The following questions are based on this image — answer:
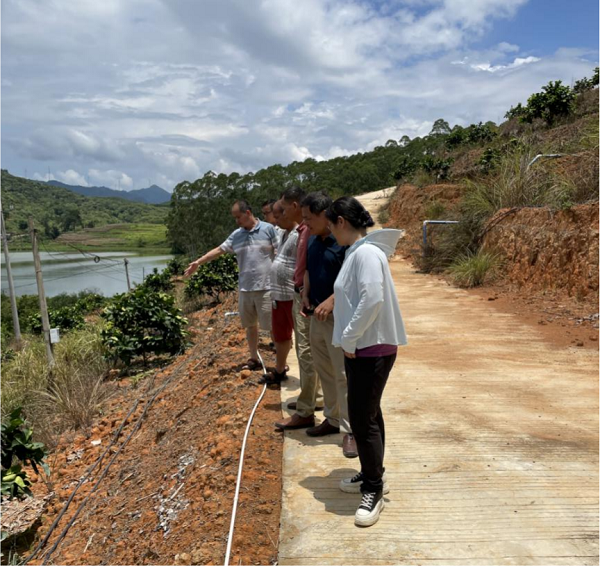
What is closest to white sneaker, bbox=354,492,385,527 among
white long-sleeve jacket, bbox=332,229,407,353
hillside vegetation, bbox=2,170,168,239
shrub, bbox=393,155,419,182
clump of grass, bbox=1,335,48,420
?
white long-sleeve jacket, bbox=332,229,407,353

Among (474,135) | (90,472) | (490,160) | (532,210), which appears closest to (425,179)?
(474,135)

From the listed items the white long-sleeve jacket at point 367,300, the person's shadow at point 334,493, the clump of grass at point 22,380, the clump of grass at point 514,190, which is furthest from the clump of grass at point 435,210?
the white long-sleeve jacket at point 367,300

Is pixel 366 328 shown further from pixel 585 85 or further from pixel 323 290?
pixel 585 85

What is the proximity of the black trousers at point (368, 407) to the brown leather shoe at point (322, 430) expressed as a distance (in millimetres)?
1029

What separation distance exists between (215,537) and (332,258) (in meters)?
1.81

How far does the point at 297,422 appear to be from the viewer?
423cm

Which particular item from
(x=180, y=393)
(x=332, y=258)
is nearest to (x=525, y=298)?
(x=180, y=393)

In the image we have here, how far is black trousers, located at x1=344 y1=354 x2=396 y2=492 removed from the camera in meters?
2.89

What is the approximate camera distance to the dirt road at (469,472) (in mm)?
2822

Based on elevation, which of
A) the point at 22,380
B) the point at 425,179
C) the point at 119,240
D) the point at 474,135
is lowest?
the point at 119,240

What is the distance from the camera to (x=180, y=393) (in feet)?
21.8

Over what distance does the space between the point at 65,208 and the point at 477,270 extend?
102148 millimetres

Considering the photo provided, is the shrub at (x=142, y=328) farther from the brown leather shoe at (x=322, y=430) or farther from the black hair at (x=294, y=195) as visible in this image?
the brown leather shoe at (x=322, y=430)

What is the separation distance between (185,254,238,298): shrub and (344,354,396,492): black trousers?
12.2m
